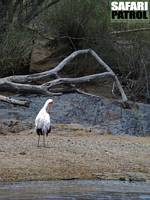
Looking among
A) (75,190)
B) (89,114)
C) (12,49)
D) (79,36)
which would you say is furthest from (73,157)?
(79,36)

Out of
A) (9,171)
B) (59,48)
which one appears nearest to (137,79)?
(59,48)

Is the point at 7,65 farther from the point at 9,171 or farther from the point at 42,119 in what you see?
the point at 9,171

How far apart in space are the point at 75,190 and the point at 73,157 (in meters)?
3.25

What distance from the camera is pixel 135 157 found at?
17359mm

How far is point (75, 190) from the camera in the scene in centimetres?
1318

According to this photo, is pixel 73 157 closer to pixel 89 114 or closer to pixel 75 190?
pixel 75 190

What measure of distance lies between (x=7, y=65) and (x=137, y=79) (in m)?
5.76

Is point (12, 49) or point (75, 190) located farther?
point (12, 49)

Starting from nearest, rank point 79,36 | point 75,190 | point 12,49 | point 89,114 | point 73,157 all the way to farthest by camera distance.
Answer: point 75,190
point 73,157
point 89,114
point 12,49
point 79,36

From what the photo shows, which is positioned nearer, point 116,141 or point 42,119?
point 42,119

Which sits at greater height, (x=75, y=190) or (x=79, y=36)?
(x=79, y=36)

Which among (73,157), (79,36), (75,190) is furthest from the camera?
(79,36)

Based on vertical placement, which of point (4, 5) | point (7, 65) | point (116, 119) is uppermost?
point (4, 5)

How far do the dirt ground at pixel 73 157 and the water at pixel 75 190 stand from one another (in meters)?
0.46
